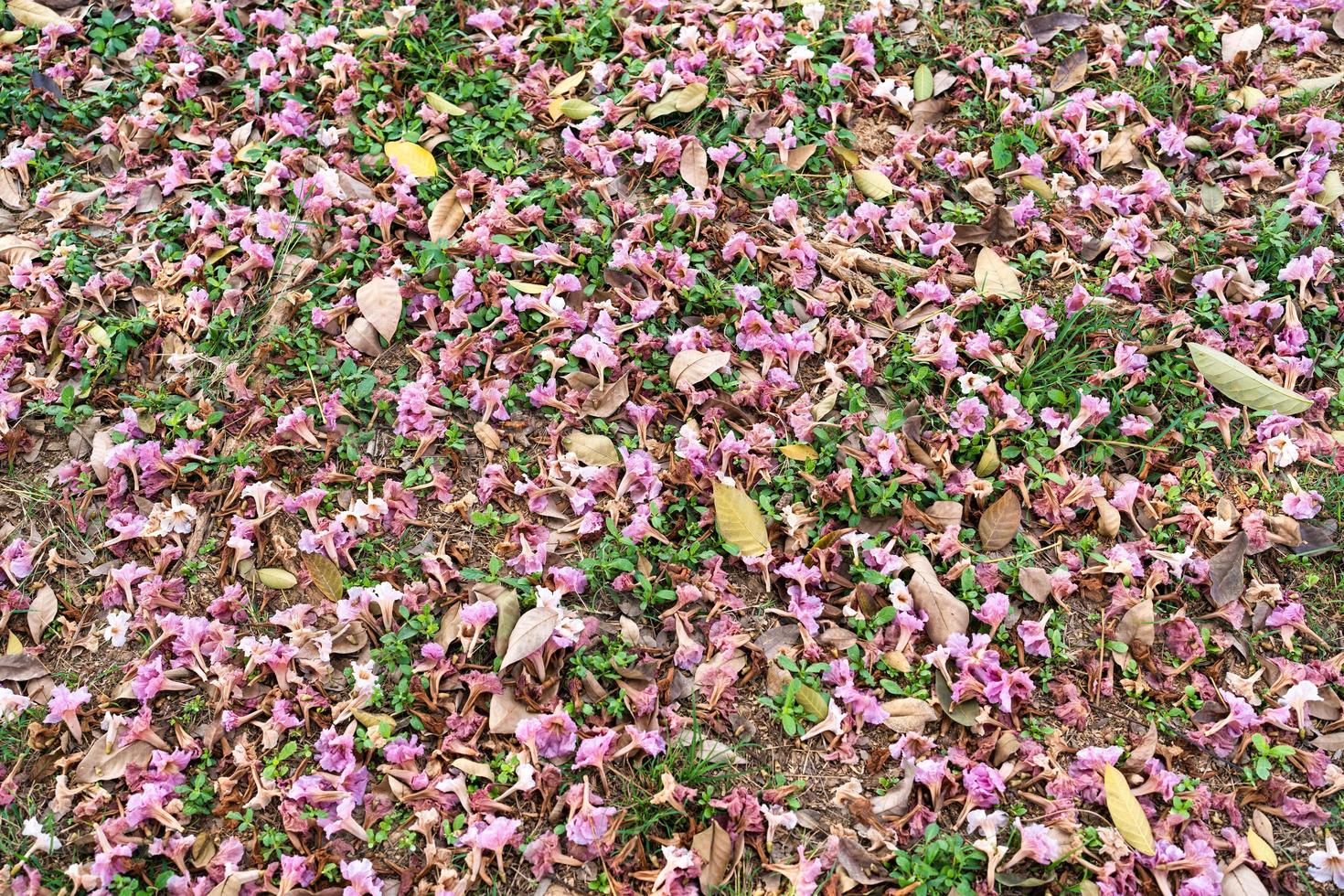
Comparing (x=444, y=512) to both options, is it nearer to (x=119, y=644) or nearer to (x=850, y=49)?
(x=119, y=644)

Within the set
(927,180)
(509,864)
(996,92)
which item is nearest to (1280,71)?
(996,92)

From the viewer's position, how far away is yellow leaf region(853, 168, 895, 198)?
12.0 feet

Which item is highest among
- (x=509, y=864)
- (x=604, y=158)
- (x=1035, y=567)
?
(x=604, y=158)

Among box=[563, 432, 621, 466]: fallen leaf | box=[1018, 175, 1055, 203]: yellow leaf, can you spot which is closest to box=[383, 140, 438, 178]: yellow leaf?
box=[563, 432, 621, 466]: fallen leaf

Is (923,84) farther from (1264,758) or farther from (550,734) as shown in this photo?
(550,734)

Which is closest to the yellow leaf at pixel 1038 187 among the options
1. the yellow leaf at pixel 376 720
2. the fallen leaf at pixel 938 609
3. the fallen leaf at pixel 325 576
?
the fallen leaf at pixel 938 609

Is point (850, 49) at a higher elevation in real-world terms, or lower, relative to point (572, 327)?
higher

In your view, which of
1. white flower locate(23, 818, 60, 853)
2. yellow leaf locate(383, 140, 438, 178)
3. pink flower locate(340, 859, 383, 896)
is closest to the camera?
pink flower locate(340, 859, 383, 896)

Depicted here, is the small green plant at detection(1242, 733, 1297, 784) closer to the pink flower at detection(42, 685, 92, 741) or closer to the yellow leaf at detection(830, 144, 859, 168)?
the yellow leaf at detection(830, 144, 859, 168)

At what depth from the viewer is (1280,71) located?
4.09m

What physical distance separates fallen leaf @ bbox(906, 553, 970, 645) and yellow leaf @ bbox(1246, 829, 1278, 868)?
839 mm

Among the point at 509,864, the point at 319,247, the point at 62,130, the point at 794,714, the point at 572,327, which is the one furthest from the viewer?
the point at 62,130

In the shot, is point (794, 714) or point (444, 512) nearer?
point (794, 714)

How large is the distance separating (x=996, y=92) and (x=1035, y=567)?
2.05 m
